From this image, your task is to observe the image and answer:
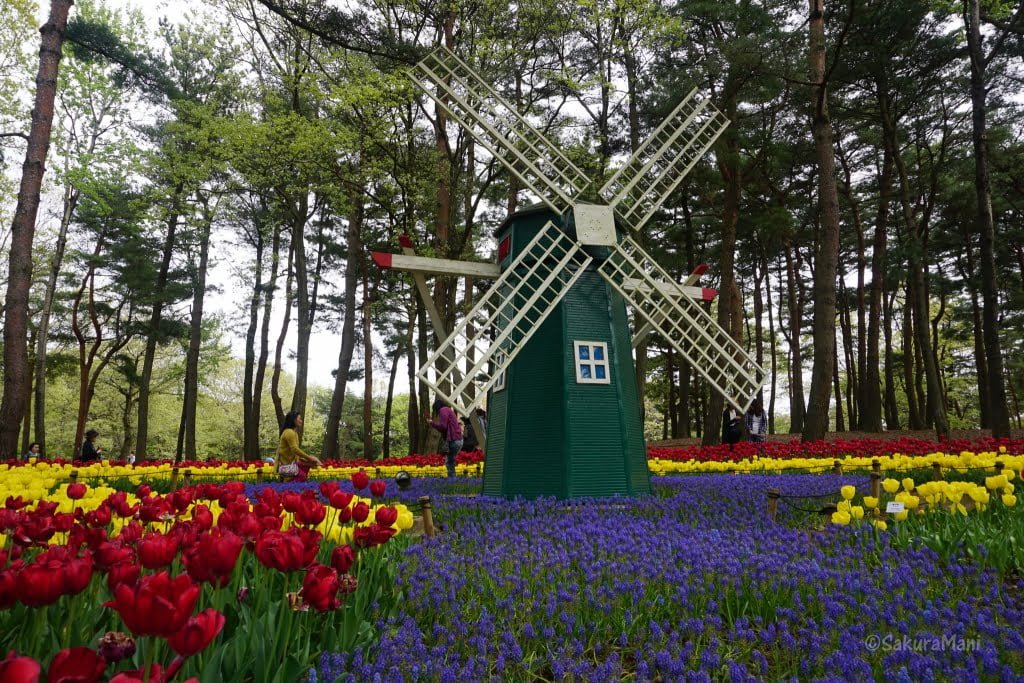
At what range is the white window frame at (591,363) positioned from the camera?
1024 cm

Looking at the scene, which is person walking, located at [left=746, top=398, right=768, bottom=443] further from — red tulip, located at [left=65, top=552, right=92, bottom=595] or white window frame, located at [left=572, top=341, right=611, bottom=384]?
red tulip, located at [left=65, top=552, right=92, bottom=595]

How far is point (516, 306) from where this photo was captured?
1099cm

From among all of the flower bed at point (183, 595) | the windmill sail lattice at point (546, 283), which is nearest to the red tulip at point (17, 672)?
the flower bed at point (183, 595)

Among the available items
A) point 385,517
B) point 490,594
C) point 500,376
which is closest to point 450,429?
point 500,376

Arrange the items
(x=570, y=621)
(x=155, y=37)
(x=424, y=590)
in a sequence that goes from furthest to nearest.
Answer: (x=155, y=37)
(x=424, y=590)
(x=570, y=621)

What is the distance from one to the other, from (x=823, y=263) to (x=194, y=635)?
1713 cm

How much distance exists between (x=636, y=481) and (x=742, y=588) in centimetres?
579

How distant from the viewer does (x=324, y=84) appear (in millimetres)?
22781

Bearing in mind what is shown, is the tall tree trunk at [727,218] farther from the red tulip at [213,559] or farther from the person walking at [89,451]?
the red tulip at [213,559]

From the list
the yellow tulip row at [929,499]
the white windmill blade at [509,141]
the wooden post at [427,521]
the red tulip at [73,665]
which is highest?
the white windmill blade at [509,141]

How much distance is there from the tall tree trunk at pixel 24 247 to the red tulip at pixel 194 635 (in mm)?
13045

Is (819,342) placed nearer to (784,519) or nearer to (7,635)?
(784,519)

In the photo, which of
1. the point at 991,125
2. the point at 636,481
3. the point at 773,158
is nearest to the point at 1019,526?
the point at 636,481

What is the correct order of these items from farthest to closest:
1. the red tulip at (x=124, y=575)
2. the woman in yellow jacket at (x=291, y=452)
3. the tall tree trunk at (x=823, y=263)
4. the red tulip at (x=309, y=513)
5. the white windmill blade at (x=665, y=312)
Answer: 1. the tall tree trunk at (x=823, y=263)
2. the woman in yellow jacket at (x=291, y=452)
3. the white windmill blade at (x=665, y=312)
4. the red tulip at (x=309, y=513)
5. the red tulip at (x=124, y=575)
